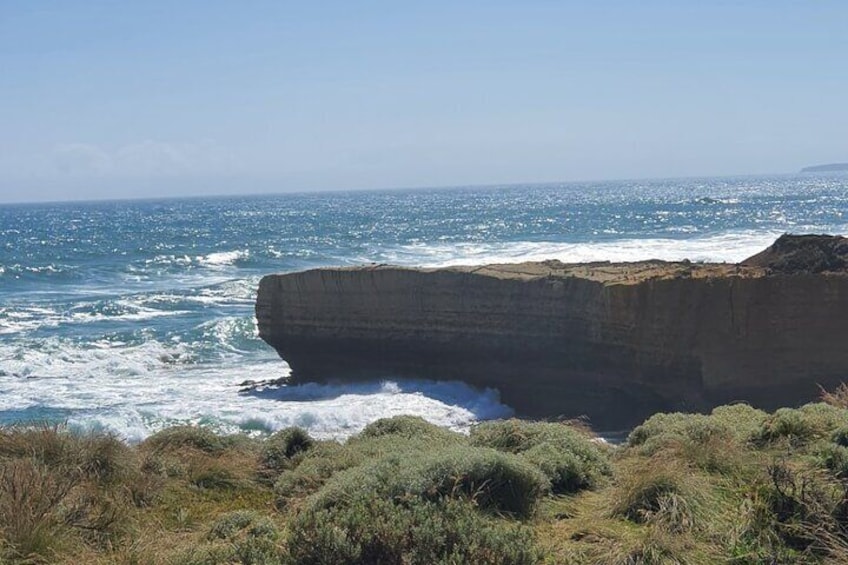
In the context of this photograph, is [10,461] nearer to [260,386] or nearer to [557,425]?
[557,425]

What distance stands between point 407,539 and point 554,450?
3.45 metres

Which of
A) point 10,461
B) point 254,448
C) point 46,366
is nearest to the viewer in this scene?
point 10,461

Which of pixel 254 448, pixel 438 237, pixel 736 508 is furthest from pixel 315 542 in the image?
pixel 438 237

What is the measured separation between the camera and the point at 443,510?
21.2ft

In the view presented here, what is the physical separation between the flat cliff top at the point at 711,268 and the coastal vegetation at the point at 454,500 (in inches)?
468

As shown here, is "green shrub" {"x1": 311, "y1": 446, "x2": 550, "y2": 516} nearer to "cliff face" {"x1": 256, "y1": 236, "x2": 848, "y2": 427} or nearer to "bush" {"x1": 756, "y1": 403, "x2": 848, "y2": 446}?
"bush" {"x1": 756, "y1": 403, "x2": 848, "y2": 446}

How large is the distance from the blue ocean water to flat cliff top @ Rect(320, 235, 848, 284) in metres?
3.43

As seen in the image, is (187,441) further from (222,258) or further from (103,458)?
(222,258)

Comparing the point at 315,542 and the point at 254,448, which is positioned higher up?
the point at 315,542

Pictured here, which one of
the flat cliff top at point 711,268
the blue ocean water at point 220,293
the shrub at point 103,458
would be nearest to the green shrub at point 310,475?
the shrub at point 103,458

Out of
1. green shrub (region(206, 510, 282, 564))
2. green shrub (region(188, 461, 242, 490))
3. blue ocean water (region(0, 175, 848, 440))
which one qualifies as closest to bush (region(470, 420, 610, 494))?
green shrub (region(188, 461, 242, 490))

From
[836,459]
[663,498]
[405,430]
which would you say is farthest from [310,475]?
[836,459]

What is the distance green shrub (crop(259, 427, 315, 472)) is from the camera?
35.2 feet

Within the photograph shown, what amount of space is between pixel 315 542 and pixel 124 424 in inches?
694
